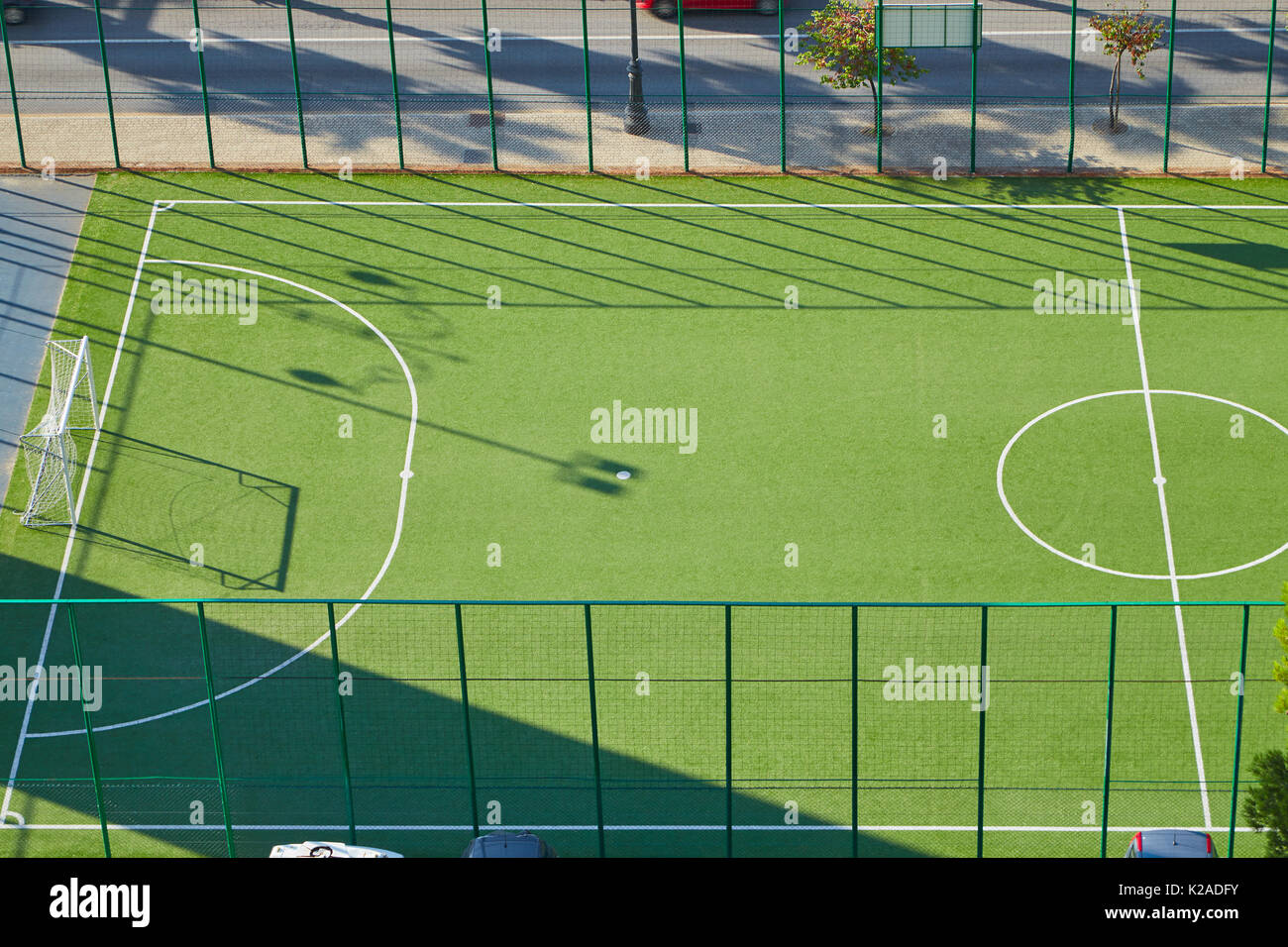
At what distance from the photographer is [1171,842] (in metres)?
20.9

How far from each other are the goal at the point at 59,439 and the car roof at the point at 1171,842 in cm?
1793

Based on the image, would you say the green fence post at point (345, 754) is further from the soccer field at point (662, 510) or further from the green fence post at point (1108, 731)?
the green fence post at point (1108, 731)

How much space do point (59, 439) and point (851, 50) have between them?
18.7 m

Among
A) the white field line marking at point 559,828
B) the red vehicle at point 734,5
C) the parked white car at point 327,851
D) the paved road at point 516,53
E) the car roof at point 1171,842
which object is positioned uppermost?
the red vehicle at point 734,5

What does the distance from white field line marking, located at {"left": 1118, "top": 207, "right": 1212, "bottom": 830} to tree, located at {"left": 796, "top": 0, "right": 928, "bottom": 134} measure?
5.90m

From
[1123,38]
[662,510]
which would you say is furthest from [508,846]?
[1123,38]

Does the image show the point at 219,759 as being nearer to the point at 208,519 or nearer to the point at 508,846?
the point at 508,846

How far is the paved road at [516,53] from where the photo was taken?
130ft

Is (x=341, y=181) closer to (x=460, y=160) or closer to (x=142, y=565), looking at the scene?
(x=460, y=160)

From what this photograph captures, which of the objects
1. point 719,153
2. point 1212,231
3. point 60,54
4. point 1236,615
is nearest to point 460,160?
point 719,153

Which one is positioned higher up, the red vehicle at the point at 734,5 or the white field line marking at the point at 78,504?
the red vehicle at the point at 734,5

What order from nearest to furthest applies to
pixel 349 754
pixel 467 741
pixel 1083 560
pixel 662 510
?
1. pixel 467 741
2. pixel 349 754
3. pixel 1083 560
4. pixel 662 510

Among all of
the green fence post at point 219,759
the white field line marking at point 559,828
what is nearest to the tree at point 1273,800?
the white field line marking at point 559,828

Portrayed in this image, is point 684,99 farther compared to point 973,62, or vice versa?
point 684,99
